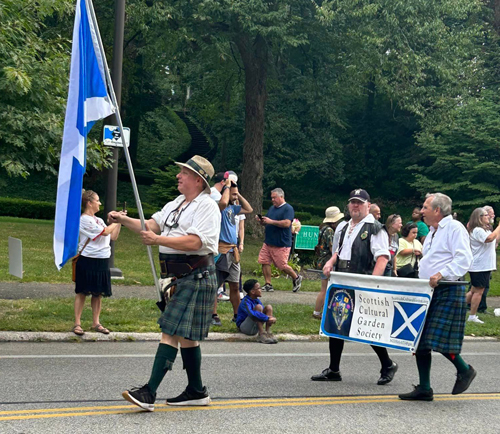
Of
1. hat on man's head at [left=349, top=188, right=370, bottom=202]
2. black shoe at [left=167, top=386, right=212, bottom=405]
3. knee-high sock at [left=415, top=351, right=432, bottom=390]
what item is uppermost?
hat on man's head at [left=349, top=188, right=370, bottom=202]

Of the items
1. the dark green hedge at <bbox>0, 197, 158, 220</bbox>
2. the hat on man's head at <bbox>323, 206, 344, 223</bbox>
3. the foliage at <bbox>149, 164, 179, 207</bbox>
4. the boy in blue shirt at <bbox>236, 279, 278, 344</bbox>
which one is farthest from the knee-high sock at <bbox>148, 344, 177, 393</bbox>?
the dark green hedge at <bbox>0, 197, 158, 220</bbox>

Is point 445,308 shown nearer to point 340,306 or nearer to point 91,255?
point 340,306

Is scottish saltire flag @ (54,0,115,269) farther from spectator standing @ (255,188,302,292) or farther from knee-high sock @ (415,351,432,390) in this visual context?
spectator standing @ (255,188,302,292)

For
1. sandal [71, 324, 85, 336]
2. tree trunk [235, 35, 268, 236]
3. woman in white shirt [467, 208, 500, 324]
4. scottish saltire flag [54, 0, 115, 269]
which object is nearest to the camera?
scottish saltire flag [54, 0, 115, 269]

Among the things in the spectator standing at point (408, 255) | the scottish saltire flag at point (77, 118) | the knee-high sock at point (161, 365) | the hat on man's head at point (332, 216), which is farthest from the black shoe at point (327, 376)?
the spectator standing at point (408, 255)

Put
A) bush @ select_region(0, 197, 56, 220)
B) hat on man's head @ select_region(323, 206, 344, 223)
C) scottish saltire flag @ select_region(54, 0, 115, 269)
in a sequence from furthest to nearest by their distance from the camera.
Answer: bush @ select_region(0, 197, 56, 220)
hat on man's head @ select_region(323, 206, 344, 223)
scottish saltire flag @ select_region(54, 0, 115, 269)

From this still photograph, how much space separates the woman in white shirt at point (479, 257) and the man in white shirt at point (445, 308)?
5623 mm

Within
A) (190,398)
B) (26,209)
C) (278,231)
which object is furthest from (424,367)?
(26,209)

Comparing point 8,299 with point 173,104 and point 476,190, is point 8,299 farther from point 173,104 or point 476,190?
point 173,104

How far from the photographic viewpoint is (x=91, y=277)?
29.4ft

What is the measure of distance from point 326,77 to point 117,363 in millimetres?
22927

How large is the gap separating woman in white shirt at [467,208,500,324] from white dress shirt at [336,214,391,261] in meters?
5.29

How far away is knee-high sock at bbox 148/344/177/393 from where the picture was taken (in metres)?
5.70

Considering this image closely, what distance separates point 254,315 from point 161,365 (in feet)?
12.3
